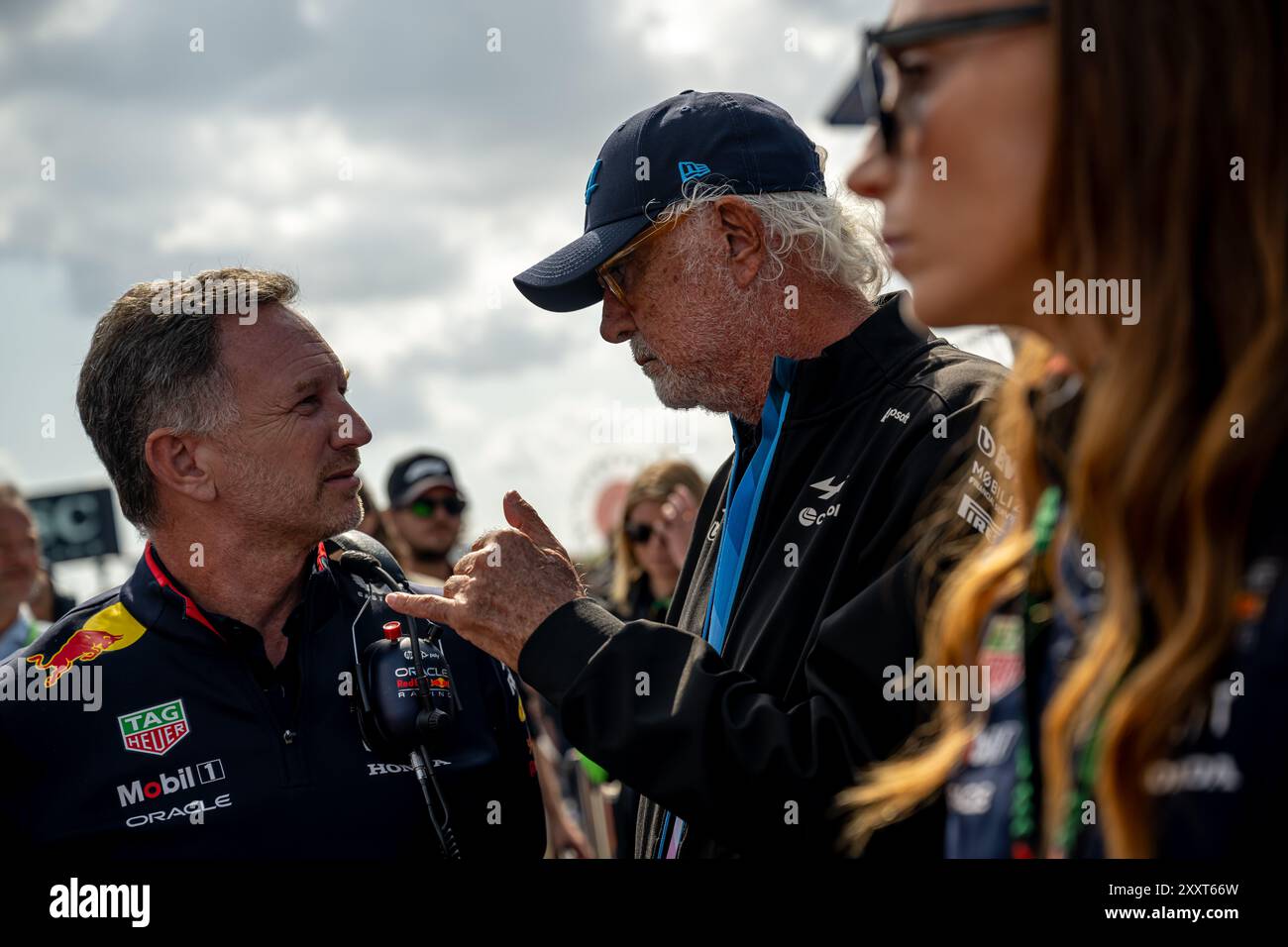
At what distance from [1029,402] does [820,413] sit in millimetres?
1176

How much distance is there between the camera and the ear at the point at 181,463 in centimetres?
313

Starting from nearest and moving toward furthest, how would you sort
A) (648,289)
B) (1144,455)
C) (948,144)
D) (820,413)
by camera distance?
(1144,455) < (948,144) < (820,413) < (648,289)

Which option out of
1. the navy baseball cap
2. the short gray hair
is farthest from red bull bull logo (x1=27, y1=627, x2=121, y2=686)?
the navy baseball cap

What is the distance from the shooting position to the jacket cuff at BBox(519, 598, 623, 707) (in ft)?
7.29

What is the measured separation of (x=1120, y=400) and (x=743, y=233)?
199cm

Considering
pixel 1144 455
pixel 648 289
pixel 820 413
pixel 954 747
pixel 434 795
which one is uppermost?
pixel 648 289

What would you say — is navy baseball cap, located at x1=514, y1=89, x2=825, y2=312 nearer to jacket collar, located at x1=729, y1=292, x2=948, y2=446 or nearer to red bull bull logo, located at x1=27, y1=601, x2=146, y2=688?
jacket collar, located at x1=729, y1=292, x2=948, y2=446

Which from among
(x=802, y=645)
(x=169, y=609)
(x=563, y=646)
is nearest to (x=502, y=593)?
(x=563, y=646)

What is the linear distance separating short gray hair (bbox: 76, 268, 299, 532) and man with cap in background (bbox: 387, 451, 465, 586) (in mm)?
3839

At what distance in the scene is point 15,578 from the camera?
6008 millimetres

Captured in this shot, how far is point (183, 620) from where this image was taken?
2916 millimetres
